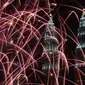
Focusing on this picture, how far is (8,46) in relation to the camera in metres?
19.4

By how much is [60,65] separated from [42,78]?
132cm

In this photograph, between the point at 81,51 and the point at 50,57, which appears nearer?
the point at 81,51

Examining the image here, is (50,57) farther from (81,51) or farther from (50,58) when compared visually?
(81,51)

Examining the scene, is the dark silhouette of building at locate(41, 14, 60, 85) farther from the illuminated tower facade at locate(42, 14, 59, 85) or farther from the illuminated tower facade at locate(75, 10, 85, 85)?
the illuminated tower facade at locate(75, 10, 85, 85)

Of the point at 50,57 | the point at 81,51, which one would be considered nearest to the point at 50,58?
the point at 50,57

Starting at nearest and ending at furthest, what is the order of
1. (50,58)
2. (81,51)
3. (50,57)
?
(81,51), (50,57), (50,58)

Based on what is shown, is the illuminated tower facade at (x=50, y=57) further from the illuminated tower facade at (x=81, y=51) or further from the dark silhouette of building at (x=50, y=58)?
the illuminated tower facade at (x=81, y=51)

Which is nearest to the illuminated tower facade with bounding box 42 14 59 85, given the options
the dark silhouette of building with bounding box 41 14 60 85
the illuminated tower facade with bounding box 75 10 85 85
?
the dark silhouette of building with bounding box 41 14 60 85

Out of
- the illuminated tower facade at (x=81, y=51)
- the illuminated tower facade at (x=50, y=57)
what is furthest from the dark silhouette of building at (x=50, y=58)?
the illuminated tower facade at (x=81, y=51)

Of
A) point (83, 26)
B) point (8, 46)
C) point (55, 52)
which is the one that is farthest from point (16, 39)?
point (83, 26)

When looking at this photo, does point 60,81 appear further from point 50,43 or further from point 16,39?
point 16,39

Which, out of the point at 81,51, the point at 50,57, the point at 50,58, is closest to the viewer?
the point at 81,51

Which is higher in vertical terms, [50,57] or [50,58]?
[50,57]

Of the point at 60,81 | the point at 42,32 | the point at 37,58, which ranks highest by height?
the point at 42,32
